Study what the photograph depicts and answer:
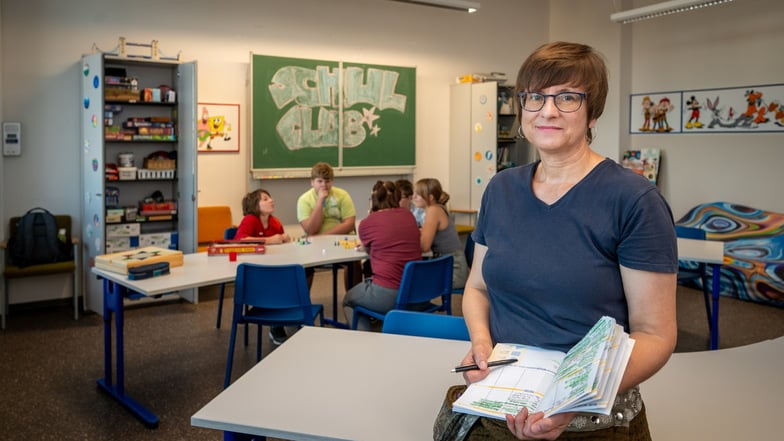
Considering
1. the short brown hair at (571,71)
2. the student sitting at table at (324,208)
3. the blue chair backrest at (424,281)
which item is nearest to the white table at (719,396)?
the short brown hair at (571,71)

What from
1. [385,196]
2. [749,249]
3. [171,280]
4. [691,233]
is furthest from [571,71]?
[749,249]

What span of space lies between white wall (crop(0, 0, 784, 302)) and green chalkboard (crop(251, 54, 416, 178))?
192 millimetres

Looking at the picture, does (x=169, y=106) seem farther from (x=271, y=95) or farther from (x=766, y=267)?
(x=766, y=267)

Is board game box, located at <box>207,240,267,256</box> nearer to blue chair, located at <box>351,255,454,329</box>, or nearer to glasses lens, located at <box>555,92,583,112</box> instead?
blue chair, located at <box>351,255,454,329</box>

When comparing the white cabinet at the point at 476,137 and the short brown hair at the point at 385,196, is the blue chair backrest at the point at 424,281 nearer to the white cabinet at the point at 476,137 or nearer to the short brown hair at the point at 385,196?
the short brown hair at the point at 385,196

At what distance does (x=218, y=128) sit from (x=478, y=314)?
578cm

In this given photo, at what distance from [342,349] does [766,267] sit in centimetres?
554

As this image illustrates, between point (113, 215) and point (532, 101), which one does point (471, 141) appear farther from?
point (532, 101)

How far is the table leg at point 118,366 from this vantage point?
12.3 feet

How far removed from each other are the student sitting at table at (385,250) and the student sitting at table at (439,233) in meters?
0.42

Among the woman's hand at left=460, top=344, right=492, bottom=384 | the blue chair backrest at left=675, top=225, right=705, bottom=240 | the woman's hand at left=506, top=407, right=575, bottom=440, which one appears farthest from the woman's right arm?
the blue chair backrest at left=675, top=225, right=705, bottom=240

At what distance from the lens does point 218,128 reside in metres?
7.05

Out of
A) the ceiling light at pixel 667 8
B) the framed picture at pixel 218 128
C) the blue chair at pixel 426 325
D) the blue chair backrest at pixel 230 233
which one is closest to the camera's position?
the blue chair at pixel 426 325

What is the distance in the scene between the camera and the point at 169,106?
21.5 ft
